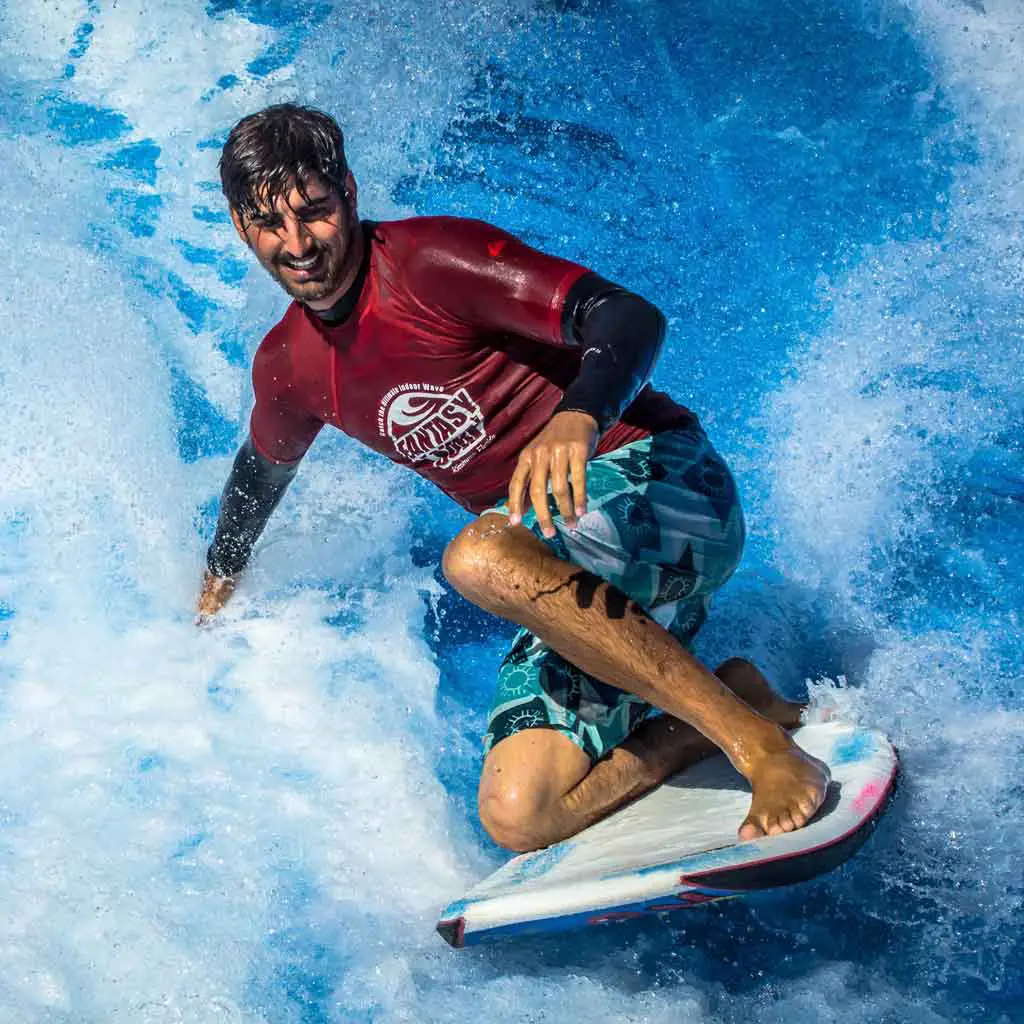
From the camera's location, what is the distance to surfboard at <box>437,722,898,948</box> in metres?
2.04

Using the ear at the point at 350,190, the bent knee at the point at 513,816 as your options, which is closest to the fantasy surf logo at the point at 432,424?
the ear at the point at 350,190

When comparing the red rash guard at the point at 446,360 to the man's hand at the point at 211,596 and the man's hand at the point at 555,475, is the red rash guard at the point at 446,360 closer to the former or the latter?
the man's hand at the point at 555,475

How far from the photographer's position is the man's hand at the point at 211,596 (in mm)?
3355

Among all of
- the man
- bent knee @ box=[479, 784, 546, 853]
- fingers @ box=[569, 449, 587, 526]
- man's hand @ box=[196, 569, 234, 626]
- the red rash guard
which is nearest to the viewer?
fingers @ box=[569, 449, 587, 526]

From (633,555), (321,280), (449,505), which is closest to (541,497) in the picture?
(633,555)

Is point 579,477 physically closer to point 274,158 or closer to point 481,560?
point 481,560

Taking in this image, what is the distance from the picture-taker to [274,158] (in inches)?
92.3

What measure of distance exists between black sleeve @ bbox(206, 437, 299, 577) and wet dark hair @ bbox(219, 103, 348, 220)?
0.70 metres

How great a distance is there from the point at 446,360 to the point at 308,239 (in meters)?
0.36

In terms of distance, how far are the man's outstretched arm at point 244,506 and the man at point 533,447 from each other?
15 cm

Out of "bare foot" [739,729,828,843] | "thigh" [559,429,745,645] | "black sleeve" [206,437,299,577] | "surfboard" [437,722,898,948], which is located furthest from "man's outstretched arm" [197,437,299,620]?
"bare foot" [739,729,828,843]

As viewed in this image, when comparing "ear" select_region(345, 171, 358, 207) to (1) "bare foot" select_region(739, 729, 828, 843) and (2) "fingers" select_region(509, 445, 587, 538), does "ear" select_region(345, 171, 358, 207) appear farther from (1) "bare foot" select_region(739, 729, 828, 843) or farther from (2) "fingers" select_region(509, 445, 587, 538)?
(1) "bare foot" select_region(739, 729, 828, 843)

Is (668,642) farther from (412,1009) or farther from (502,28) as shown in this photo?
(502,28)

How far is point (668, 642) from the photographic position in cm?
227
